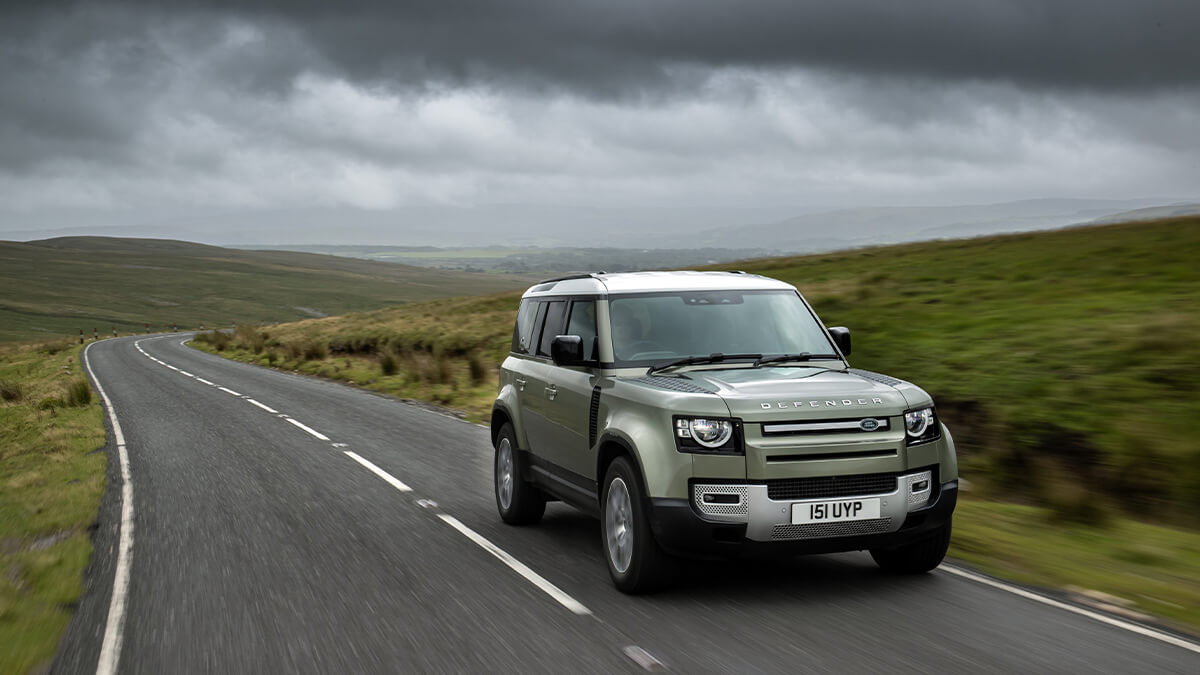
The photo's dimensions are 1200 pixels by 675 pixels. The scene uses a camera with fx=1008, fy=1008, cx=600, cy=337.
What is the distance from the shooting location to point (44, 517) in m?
10.1

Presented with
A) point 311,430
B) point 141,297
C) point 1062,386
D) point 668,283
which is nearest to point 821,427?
point 668,283

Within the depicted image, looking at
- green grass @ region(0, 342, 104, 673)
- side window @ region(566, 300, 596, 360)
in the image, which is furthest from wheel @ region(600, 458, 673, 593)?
green grass @ region(0, 342, 104, 673)

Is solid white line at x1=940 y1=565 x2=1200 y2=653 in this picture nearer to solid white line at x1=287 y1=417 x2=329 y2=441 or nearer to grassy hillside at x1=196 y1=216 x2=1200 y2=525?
grassy hillside at x1=196 y1=216 x2=1200 y2=525

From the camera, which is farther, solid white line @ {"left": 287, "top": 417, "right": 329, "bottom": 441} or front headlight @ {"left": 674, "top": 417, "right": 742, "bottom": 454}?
solid white line @ {"left": 287, "top": 417, "right": 329, "bottom": 441}

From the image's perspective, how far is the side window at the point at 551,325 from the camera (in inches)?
326

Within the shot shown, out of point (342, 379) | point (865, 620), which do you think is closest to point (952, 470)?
point (865, 620)

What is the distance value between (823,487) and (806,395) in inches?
21.5

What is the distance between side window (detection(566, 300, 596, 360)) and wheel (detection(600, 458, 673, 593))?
1092 millimetres

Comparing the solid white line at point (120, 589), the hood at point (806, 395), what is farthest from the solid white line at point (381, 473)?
the hood at point (806, 395)

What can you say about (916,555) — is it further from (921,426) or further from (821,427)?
(821,427)

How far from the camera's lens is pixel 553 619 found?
5.83 m

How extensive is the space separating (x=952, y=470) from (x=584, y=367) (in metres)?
2.60

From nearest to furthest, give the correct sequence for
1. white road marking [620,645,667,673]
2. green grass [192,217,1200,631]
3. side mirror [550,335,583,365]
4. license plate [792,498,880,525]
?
white road marking [620,645,667,673]
license plate [792,498,880,525]
side mirror [550,335,583,365]
green grass [192,217,1200,631]

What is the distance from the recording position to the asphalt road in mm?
5074
